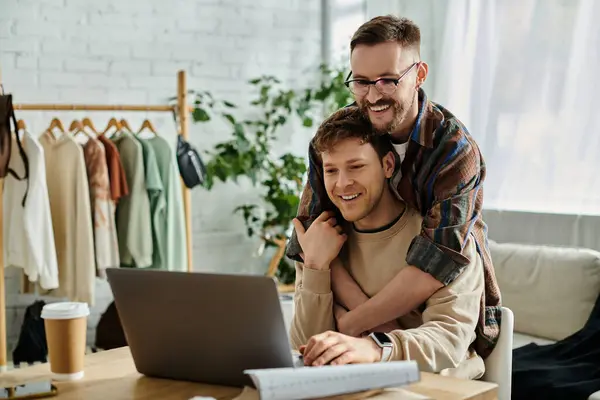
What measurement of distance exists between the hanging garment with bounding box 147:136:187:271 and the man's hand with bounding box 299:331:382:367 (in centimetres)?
262

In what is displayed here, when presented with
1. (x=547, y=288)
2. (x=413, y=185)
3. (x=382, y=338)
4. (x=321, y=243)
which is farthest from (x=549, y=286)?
(x=382, y=338)

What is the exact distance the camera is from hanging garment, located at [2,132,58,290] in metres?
3.83

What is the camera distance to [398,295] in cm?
195

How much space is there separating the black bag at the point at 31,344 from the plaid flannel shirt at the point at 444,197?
2359 mm

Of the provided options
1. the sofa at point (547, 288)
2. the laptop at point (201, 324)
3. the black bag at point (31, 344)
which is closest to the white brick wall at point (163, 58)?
the black bag at point (31, 344)

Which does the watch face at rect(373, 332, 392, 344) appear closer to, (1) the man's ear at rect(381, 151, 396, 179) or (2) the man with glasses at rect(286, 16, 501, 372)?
(2) the man with glasses at rect(286, 16, 501, 372)

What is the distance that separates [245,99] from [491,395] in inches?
154

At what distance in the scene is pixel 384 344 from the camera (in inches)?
67.4

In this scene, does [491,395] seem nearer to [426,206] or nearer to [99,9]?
[426,206]

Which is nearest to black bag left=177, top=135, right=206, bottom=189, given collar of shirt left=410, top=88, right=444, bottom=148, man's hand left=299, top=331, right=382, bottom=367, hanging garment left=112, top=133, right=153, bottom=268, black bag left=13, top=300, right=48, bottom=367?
hanging garment left=112, top=133, right=153, bottom=268

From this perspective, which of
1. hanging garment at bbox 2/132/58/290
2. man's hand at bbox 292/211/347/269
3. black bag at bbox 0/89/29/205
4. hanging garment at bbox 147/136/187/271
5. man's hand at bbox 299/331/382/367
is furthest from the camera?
hanging garment at bbox 147/136/187/271

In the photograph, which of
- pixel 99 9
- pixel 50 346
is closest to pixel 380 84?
pixel 50 346

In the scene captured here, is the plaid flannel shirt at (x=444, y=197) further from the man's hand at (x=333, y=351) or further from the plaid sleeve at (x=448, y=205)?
the man's hand at (x=333, y=351)

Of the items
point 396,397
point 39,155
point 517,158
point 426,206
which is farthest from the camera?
point 517,158
